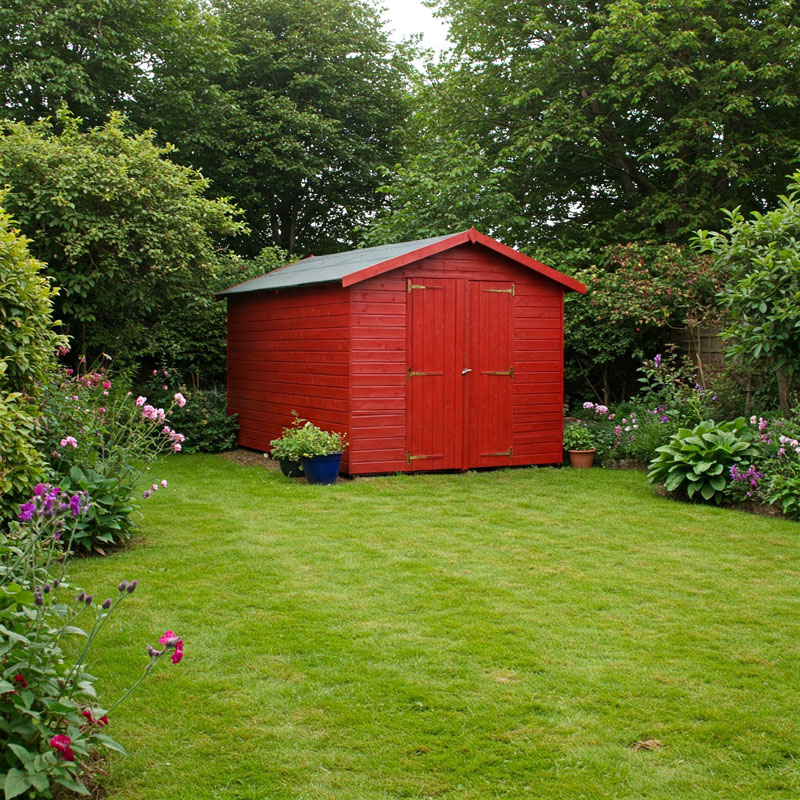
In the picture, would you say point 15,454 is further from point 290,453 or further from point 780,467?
point 780,467

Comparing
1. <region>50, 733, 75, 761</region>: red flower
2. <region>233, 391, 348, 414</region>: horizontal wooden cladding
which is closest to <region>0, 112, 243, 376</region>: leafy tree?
<region>233, 391, 348, 414</region>: horizontal wooden cladding

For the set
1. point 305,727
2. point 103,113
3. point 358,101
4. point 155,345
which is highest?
point 358,101

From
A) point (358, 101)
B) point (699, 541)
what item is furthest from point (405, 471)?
point (358, 101)

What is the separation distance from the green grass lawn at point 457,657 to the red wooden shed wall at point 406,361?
209cm

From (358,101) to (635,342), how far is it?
12.7 metres

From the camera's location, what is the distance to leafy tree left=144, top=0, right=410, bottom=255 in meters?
20.0

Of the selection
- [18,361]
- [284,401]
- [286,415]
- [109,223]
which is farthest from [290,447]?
[18,361]

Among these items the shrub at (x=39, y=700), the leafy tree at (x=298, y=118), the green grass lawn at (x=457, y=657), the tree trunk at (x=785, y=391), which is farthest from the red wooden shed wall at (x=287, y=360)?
the leafy tree at (x=298, y=118)

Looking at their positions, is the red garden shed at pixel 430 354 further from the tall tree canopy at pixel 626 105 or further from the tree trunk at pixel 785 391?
the tall tree canopy at pixel 626 105

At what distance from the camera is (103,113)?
1702 centimetres

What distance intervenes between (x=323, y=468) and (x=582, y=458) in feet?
11.2

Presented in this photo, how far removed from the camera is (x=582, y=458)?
10406mm

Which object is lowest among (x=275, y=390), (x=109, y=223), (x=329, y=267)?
(x=275, y=390)

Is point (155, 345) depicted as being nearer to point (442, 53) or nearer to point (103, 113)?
point (103, 113)
